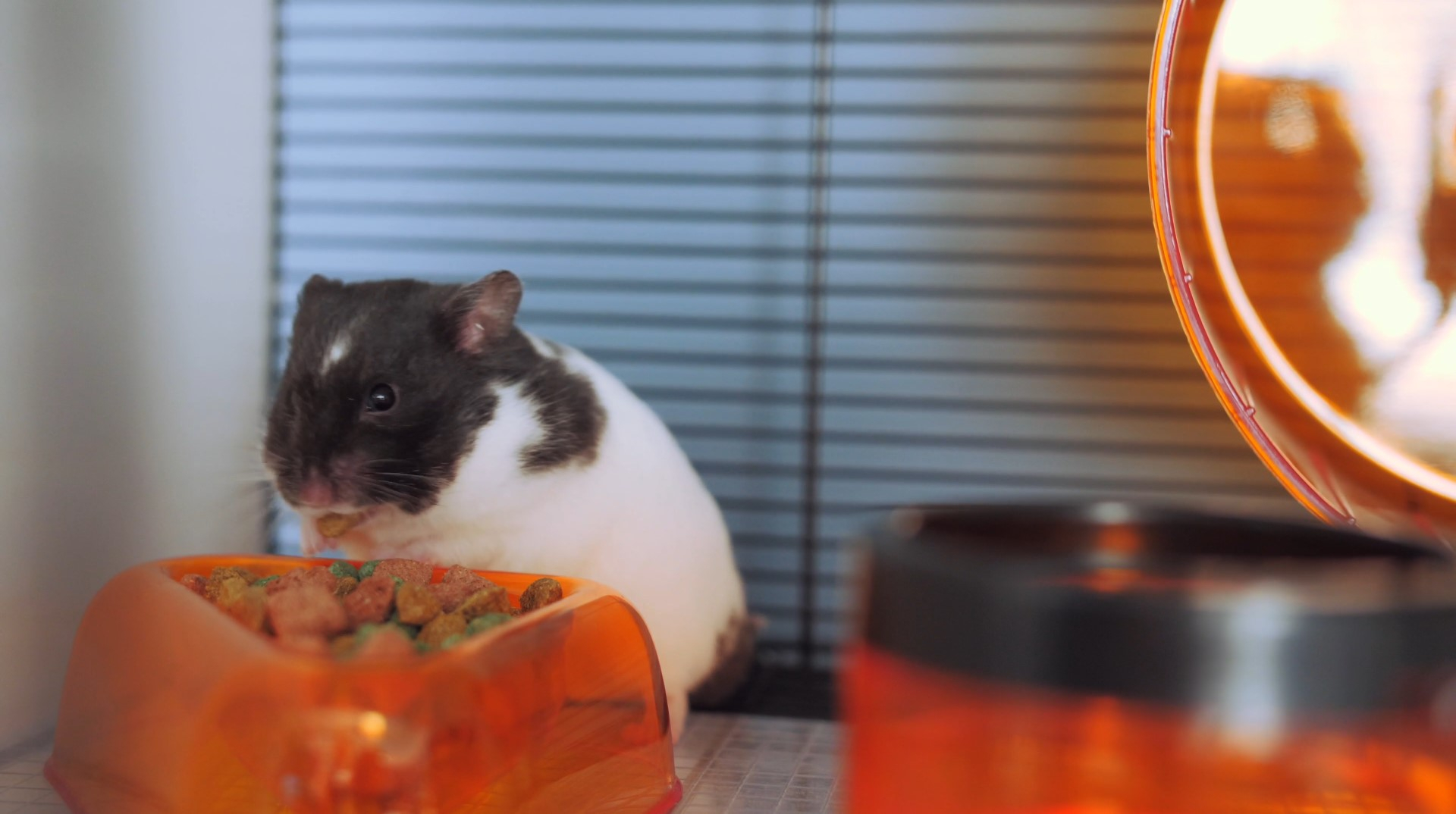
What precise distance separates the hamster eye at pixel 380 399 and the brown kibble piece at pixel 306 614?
0.94ft

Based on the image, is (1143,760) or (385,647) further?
(385,647)

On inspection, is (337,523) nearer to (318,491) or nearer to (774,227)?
(318,491)

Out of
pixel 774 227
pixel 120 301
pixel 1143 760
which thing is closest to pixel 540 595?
pixel 1143 760

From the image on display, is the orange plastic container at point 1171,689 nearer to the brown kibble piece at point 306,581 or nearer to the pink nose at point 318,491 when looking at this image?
the brown kibble piece at point 306,581

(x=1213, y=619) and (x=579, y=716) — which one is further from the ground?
(x=1213, y=619)

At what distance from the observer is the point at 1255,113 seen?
1.06 m

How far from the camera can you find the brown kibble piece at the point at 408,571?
1073 millimetres

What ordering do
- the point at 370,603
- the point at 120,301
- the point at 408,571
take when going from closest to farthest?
the point at 370,603 → the point at 408,571 → the point at 120,301

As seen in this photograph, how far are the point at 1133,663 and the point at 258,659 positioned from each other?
0.57 meters

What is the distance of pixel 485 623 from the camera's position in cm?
94

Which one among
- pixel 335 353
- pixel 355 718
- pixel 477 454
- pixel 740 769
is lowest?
pixel 740 769

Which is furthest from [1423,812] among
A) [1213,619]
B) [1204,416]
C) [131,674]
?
[1204,416]

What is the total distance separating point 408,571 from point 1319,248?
91 centimetres

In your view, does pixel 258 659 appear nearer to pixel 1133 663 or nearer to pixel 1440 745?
pixel 1133 663
